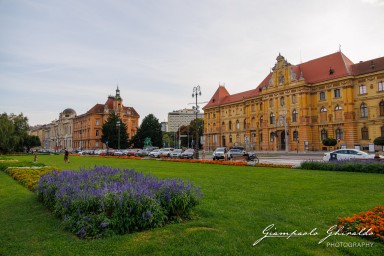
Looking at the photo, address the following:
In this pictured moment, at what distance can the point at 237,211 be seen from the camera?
779cm

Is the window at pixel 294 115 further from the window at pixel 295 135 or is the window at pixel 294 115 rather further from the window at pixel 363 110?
the window at pixel 363 110

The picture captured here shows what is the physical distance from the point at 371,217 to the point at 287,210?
2010 millimetres

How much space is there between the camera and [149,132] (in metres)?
88.7

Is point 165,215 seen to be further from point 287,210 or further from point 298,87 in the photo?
point 298,87

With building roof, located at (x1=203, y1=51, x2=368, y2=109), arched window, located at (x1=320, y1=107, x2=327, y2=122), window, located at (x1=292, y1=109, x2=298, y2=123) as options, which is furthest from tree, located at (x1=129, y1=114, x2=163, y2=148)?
arched window, located at (x1=320, y1=107, x2=327, y2=122)

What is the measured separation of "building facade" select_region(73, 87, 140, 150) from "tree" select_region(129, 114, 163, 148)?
46.6 feet

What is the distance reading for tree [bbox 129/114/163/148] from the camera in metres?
89.0

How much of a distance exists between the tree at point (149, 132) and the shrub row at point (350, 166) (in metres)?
70.0

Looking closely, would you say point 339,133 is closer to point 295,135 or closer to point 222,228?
point 295,135

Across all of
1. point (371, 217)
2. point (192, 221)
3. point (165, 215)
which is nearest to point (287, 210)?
point (371, 217)

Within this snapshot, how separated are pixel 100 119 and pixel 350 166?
96.8 meters

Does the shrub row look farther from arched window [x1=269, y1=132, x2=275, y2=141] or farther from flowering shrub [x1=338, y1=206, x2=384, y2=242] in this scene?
arched window [x1=269, y1=132, x2=275, y2=141]

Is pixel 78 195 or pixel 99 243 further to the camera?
pixel 78 195

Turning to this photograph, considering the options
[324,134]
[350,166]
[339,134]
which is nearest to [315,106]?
[324,134]
